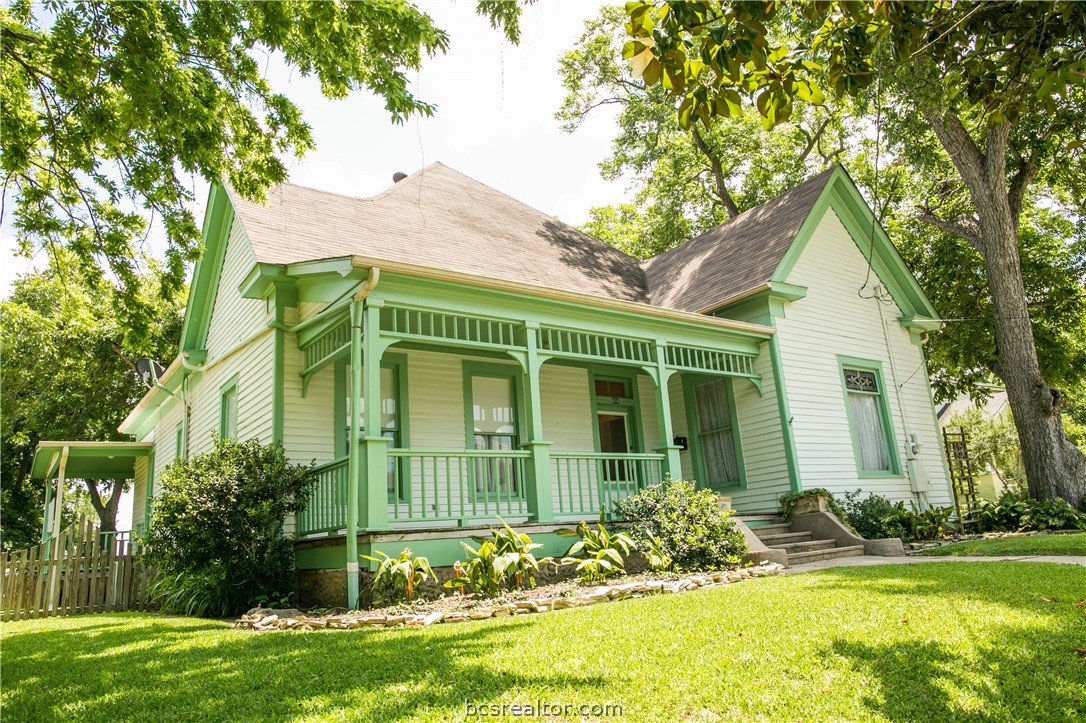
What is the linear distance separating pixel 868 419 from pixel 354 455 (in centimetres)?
1088

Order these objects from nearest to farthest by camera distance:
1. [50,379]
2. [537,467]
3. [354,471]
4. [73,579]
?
[354,471]
[537,467]
[73,579]
[50,379]

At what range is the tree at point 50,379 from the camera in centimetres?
2189

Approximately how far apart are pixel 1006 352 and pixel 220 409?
1627 centimetres

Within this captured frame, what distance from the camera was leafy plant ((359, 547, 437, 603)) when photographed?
7.11 meters

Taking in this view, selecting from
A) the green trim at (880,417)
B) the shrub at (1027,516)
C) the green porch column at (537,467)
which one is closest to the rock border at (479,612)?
the green porch column at (537,467)

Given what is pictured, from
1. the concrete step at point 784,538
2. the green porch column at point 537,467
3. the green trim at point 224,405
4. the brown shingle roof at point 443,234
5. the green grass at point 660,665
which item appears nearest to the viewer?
the green grass at point 660,665

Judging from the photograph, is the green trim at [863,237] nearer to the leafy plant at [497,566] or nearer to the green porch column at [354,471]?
the leafy plant at [497,566]

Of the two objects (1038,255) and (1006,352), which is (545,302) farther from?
(1038,255)

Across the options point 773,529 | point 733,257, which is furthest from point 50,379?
point 773,529

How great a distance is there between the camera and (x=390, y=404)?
33.9 ft

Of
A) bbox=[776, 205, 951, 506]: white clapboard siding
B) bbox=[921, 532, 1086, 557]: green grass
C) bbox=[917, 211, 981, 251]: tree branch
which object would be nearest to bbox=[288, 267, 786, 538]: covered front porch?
bbox=[776, 205, 951, 506]: white clapboard siding

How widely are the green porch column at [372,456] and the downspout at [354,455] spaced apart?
0.28ft

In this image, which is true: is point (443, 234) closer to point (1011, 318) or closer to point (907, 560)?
point (907, 560)

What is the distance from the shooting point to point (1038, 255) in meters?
18.5
